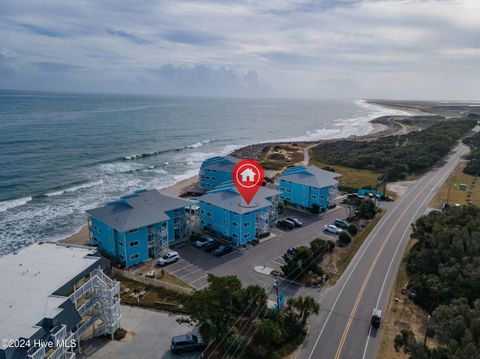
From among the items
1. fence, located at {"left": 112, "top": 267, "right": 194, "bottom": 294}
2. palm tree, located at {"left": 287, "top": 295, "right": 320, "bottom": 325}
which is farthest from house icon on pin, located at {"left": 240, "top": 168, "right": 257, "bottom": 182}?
palm tree, located at {"left": 287, "top": 295, "right": 320, "bottom": 325}

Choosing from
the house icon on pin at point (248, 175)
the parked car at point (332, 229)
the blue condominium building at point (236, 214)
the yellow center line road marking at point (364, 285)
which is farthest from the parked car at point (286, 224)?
the yellow center line road marking at point (364, 285)

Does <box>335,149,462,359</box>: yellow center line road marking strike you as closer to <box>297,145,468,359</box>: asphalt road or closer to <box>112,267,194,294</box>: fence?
<box>297,145,468,359</box>: asphalt road

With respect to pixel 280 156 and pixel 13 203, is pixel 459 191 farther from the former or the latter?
pixel 13 203

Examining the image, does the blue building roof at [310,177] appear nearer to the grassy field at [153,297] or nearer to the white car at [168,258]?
A: the white car at [168,258]

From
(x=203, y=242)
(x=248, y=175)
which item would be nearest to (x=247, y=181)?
(x=248, y=175)

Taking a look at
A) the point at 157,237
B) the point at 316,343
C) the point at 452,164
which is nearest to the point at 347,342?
the point at 316,343

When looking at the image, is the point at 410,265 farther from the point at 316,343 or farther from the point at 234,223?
the point at 234,223
